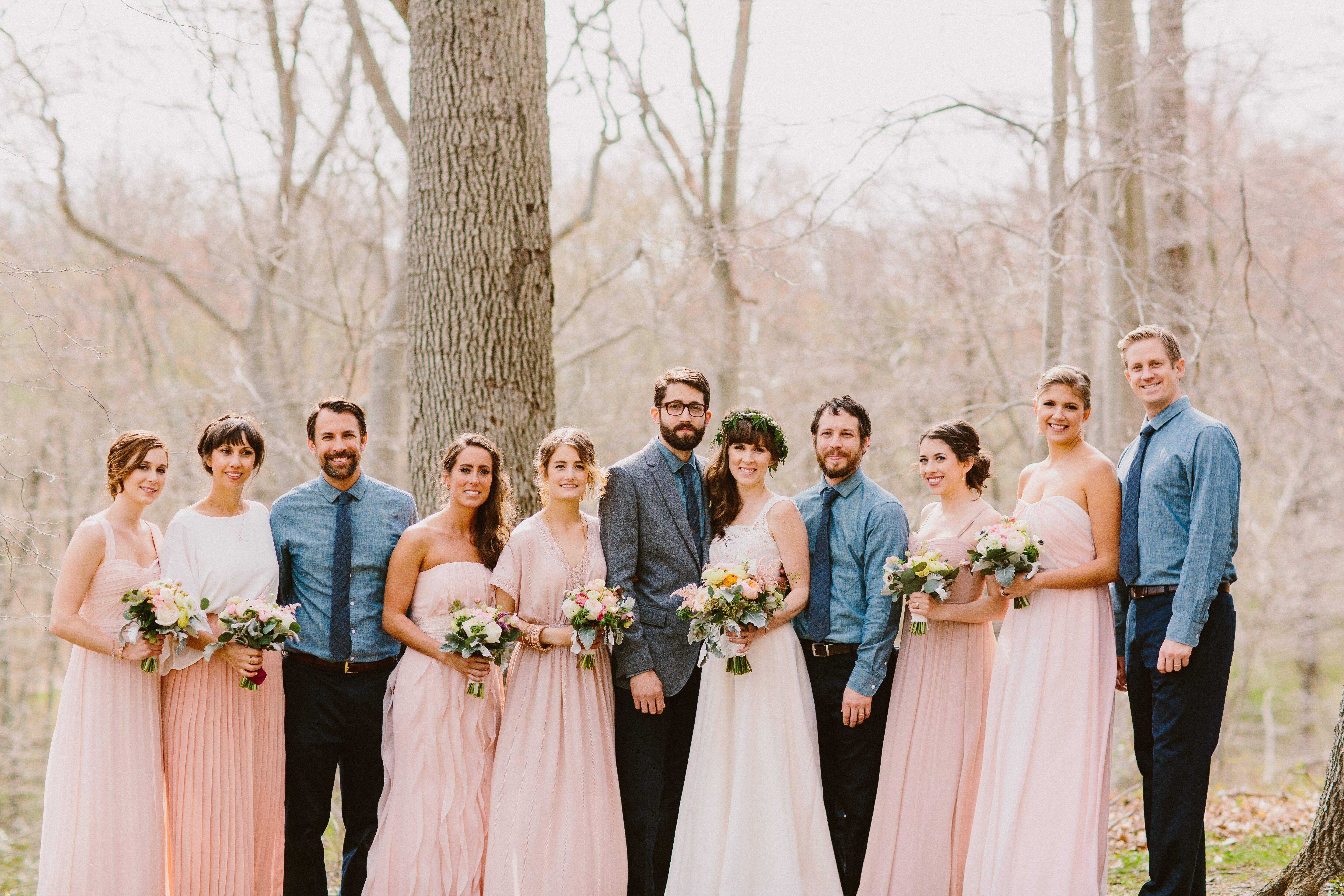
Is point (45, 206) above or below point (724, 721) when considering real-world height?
above

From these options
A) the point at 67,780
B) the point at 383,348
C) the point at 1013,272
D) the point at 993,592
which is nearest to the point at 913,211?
the point at 1013,272

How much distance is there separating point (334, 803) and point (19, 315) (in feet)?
24.0

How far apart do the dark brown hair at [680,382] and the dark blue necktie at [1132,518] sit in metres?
1.98

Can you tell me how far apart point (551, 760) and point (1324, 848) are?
12.7 feet

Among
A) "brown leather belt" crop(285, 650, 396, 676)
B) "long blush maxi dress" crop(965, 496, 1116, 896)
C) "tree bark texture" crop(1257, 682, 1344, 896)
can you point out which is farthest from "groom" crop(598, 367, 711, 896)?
"tree bark texture" crop(1257, 682, 1344, 896)

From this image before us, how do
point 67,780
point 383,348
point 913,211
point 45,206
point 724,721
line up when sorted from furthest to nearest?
point 45,206
point 383,348
point 913,211
point 724,721
point 67,780

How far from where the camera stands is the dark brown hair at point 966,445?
16.0 feet

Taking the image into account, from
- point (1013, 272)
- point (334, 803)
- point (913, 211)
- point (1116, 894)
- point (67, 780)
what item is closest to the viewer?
point (67, 780)

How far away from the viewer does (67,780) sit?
4477 millimetres

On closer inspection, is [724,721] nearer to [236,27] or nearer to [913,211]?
[913,211]

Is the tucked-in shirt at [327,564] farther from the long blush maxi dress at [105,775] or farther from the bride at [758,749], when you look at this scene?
the bride at [758,749]

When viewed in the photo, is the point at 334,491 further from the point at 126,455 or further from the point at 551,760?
the point at 551,760

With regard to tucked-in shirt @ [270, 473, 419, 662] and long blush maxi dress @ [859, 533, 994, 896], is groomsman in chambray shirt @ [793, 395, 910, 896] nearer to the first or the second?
long blush maxi dress @ [859, 533, 994, 896]

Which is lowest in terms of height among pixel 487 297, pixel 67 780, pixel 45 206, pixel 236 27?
pixel 67 780
